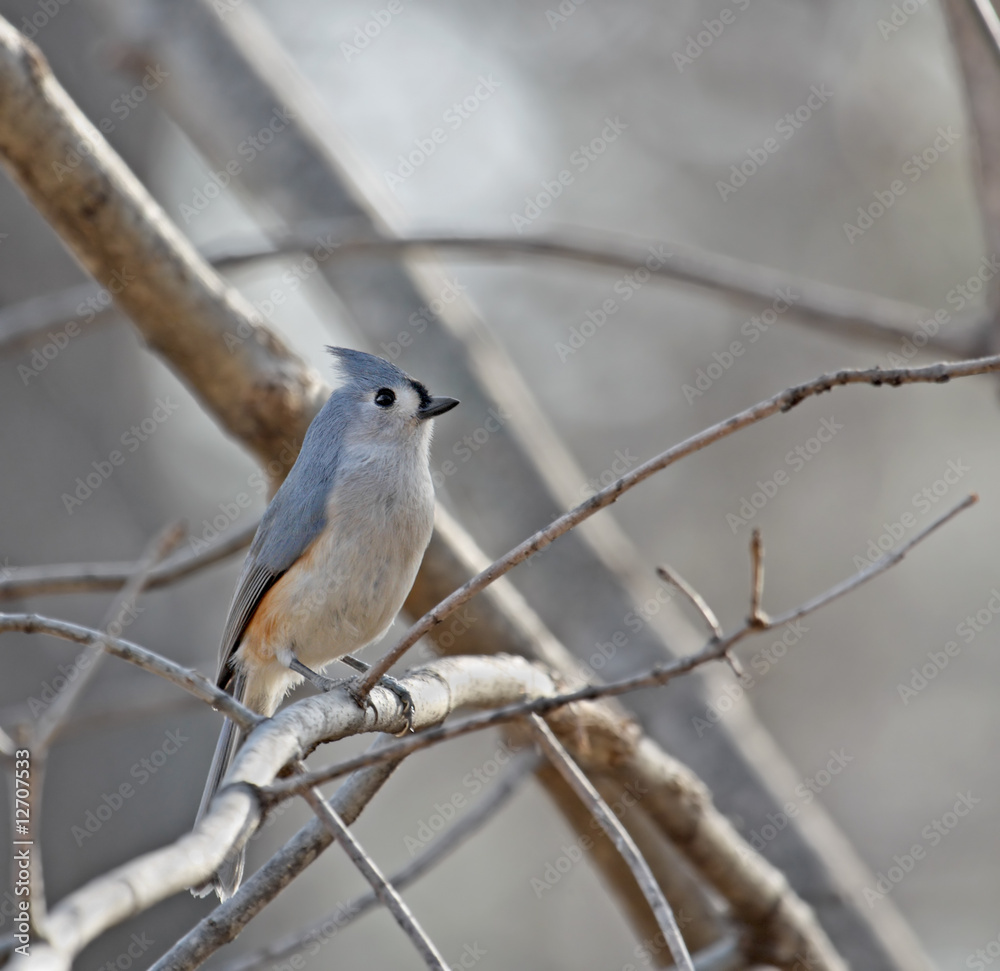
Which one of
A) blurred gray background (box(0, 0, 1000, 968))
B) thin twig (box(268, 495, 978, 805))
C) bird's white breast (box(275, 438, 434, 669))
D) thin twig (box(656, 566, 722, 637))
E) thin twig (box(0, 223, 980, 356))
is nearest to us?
thin twig (box(268, 495, 978, 805))

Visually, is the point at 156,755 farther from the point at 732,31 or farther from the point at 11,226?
the point at 732,31

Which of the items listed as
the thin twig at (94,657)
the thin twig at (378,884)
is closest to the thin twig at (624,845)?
the thin twig at (378,884)

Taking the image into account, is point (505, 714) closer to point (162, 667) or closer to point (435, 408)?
point (162, 667)

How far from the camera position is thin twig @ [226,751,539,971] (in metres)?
1.83

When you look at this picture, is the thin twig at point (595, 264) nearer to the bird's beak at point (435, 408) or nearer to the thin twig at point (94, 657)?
the bird's beak at point (435, 408)

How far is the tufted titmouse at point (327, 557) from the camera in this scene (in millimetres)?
2270

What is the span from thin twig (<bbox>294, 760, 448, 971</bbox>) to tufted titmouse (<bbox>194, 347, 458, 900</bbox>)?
1043mm

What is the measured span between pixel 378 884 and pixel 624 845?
49 centimetres

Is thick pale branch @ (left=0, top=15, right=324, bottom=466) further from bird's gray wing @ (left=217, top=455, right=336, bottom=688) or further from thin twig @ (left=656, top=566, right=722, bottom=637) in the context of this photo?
thin twig @ (left=656, top=566, right=722, bottom=637)

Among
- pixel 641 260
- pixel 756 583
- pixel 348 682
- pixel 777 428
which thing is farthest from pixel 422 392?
pixel 777 428

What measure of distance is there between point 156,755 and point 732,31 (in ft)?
23.7

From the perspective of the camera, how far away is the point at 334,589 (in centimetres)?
228

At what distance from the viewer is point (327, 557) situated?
232 centimetres

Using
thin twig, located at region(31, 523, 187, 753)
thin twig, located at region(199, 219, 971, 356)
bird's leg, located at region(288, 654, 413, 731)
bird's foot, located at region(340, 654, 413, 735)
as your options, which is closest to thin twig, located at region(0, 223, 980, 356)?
thin twig, located at region(199, 219, 971, 356)
